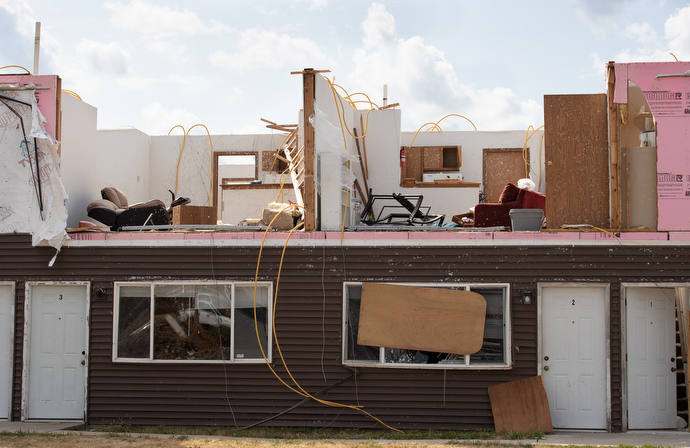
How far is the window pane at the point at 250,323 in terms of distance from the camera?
26.6ft

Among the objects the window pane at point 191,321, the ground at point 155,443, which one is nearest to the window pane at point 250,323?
the window pane at point 191,321

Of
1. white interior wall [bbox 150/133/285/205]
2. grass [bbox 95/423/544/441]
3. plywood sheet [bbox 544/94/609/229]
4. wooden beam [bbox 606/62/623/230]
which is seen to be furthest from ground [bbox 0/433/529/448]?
white interior wall [bbox 150/133/285/205]

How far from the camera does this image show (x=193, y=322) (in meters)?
8.20

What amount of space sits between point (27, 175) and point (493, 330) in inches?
287

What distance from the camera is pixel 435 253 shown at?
26.0ft

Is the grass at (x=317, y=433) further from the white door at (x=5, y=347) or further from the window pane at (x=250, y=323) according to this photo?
the white door at (x=5, y=347)

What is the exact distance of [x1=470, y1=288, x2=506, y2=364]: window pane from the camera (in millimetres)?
7844

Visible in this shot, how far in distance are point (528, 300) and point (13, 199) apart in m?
7.75

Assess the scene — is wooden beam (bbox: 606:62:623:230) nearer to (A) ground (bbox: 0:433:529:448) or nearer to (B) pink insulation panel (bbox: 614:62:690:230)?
(B) pink insulation panel (bbox: 614:62:690:230)

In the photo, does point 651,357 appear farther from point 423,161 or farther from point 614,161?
point 423,161

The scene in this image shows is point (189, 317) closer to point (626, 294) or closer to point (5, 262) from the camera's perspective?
point (5, 262)

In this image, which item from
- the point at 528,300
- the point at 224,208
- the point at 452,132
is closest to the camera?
the point at 528,300

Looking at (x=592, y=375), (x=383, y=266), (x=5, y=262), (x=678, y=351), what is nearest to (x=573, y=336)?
(x=592, y=375)

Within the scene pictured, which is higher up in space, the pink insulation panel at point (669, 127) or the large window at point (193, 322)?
the pink insulation panel at point (669, 127)
